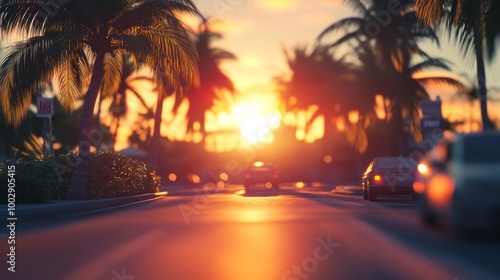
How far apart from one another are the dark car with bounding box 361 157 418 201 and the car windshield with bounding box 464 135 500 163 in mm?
13135

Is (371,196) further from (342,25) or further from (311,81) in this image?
(311,81)

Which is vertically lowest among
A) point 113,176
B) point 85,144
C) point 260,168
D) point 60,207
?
point 60,207

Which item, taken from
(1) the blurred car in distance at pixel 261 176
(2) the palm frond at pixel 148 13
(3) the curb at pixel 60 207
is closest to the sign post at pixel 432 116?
(2) the palm frond at pixel 148 13

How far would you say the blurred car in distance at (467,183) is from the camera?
40.0 feet

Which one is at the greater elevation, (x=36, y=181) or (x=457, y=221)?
(x=36, y=181)

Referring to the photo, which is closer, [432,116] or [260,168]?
[432,116]

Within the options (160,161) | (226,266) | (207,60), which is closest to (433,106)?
(226,266)

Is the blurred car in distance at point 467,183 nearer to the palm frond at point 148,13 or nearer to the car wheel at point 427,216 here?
the car wheel at point 427,216

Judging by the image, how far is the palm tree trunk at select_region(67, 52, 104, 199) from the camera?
26.8m

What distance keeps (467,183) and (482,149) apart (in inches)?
51.0

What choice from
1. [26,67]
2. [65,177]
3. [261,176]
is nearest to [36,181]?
[26,67]

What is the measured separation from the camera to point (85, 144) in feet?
86.8

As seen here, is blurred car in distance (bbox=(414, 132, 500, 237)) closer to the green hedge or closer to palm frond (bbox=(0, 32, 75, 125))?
the green hedge

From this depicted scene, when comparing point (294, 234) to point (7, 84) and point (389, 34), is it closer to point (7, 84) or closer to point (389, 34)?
point (7, 84)
